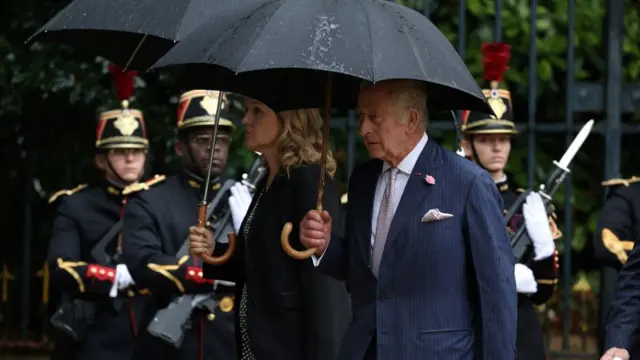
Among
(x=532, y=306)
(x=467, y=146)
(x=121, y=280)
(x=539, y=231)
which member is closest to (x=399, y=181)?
(x=539, y=231)

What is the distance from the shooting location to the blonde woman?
18.9 ft

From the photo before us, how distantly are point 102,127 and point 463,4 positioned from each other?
76.7 inches

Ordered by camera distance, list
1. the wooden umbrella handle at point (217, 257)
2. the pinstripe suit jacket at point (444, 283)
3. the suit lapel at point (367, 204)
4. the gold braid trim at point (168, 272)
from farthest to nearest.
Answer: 1. the gold braid trim at point (168, 272)
2. the wooden umbrella handle at point (217, 257)
3. the suit lapel at point (367, 204)
4. the pinstripe suit jacket at point (444, 283)

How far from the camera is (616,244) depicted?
8.28 meters

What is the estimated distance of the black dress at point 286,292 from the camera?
5746mm

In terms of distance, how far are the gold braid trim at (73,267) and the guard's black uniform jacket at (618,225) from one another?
248cm

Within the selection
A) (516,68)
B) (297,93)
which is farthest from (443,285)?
(516,68)

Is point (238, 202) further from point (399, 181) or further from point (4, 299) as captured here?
point (4, 299)

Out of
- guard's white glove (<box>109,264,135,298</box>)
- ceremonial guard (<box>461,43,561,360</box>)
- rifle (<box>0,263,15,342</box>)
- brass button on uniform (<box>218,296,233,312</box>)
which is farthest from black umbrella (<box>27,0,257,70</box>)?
rifle (<box>0,263,15,342</box>)

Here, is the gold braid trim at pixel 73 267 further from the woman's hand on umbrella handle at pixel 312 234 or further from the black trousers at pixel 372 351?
the black trousers at pixel 372 351

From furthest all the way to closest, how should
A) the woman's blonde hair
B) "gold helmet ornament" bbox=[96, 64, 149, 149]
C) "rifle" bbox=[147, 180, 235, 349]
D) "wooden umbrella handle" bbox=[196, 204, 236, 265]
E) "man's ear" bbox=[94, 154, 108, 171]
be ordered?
"man's ear" bbox=[94, 154, 108, 171], "gold helmet ornament" bbox=[96, 64, 149, 149], "rifle" bbox=[147, 180, 235, 349], "wooden umbrella handle" bbox=[196, 204, 236, 265], the woman's blonde hair

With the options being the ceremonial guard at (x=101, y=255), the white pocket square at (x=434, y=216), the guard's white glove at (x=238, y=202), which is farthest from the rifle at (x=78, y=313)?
the white pocket square at (x=434, y=216)

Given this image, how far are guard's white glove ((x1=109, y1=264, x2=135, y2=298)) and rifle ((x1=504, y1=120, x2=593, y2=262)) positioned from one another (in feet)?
5.97

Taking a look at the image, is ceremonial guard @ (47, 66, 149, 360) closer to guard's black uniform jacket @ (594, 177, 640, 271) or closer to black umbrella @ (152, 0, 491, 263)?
guard's black uniform jacket @ (594, 177, 640, 271)
